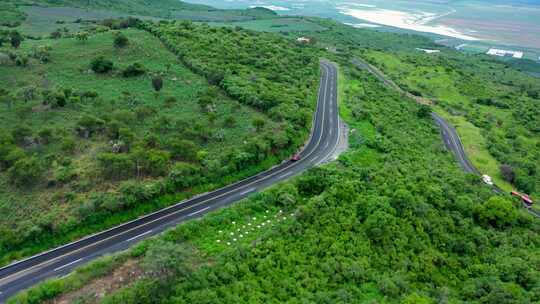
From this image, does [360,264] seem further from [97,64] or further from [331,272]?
[97,64]

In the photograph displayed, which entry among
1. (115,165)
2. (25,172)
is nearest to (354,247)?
(115,165)

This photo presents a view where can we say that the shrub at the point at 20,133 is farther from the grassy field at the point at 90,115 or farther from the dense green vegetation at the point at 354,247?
the dense green vegetation at the point at 354,247

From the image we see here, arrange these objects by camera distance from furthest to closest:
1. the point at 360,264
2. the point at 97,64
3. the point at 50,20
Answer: the point at 50,20, the point at 97,64, the point at 360,264

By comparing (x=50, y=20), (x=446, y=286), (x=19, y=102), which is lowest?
(x=446, y=286)

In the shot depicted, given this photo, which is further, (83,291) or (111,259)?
(111,259)

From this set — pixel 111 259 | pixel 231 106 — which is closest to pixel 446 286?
pixel 111 259

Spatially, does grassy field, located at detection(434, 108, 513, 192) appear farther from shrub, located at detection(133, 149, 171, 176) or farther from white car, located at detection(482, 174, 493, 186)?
shrub, located at detection(133, 149, 171, 176)

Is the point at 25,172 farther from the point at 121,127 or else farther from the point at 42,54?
the point at 42,54
